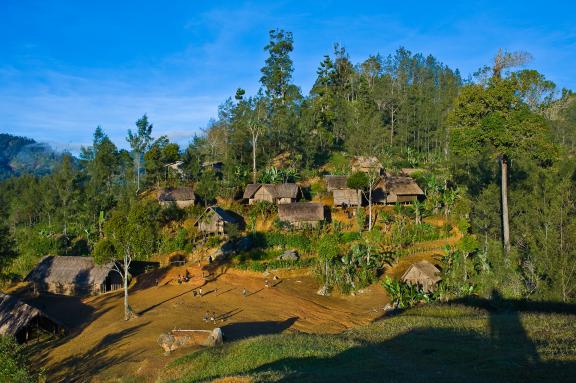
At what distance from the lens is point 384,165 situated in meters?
48.8

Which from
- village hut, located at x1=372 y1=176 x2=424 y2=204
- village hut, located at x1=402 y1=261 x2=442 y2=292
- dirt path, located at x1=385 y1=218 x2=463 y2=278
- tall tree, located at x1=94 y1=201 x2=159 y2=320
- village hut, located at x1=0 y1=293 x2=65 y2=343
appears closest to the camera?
village hut, located at x1=0 y1=293 x2=65 y2=343

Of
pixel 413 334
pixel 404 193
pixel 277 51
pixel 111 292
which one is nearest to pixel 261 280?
pixel 111 292

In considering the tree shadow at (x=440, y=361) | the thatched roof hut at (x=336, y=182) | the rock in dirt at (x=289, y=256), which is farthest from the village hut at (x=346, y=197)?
the tree shadow at (x=440, y=361)

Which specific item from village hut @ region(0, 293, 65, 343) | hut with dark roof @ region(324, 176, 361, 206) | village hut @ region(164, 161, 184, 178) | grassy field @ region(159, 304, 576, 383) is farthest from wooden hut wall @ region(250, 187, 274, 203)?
grassy field @ region(159, 304, 576, 383)

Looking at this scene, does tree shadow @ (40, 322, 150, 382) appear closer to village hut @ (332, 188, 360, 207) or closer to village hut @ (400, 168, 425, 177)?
village hut @ (332, 188, 360, 207)

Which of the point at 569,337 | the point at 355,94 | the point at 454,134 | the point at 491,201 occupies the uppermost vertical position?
the point at 355,94

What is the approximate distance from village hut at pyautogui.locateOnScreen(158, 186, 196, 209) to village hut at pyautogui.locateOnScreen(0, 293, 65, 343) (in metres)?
20.2

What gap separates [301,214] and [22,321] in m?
20.5

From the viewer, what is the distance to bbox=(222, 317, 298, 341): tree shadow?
18763 millimetres

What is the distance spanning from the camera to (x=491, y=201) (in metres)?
Result: 26.1

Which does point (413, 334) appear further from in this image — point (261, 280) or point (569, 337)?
point (261, 280)

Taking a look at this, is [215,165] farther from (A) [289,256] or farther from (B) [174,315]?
(B) [174,315]

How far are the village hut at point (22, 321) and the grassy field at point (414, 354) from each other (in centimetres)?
1059

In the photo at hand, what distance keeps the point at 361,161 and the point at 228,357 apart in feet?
128
